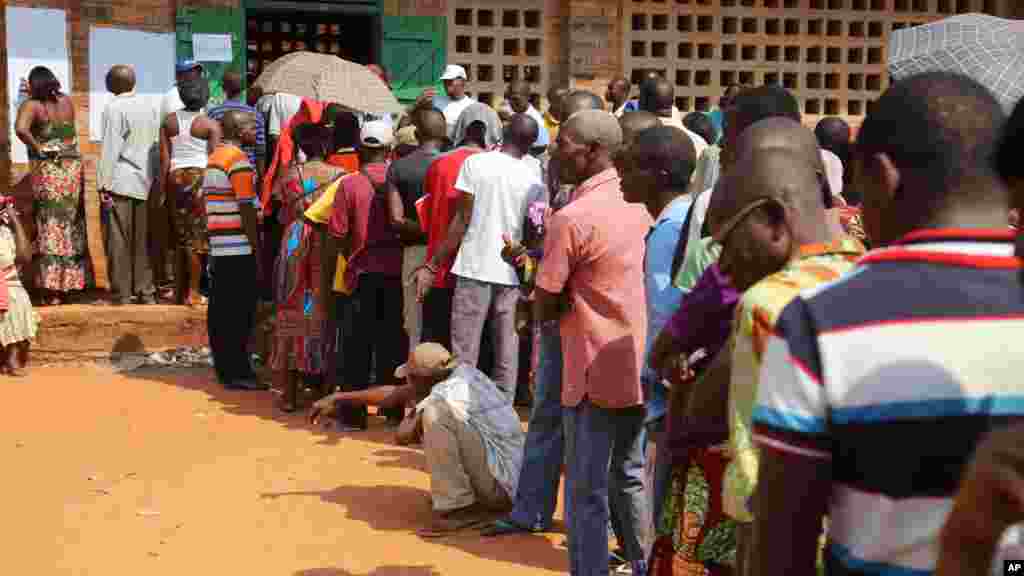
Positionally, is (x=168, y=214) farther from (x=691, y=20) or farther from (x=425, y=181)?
(x=691, y=20)

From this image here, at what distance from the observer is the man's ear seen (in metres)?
1.87

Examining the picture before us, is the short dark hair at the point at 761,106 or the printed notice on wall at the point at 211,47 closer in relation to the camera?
the short dark hair at the point at 761,106

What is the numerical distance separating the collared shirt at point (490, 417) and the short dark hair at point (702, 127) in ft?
9.62

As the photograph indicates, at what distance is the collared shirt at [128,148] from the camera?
416 inches

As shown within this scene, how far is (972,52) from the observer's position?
595 centimetres

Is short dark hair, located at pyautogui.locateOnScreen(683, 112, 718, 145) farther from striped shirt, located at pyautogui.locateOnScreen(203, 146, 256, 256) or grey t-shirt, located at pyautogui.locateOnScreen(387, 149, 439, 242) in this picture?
striped shirt, located at pyautogui.locateOnScreen(203, 146, 256, 256)

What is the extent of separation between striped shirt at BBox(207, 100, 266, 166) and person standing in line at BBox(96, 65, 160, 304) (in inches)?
33.9

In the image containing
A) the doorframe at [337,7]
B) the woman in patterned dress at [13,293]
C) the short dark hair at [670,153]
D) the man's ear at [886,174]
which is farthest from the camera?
the doorframe at [337,7]

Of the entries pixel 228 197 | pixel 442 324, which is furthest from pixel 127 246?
pixel 442 324

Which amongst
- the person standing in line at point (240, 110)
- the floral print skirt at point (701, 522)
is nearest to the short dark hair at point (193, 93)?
the person standing in line at point (240, 110)

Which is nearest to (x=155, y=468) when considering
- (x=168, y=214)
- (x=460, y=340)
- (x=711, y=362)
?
(x=460, y=340)

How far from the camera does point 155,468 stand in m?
7.16

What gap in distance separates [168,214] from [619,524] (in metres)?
6.59

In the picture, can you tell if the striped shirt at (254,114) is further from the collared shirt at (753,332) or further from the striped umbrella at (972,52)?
the collared shirt at (753,332)
